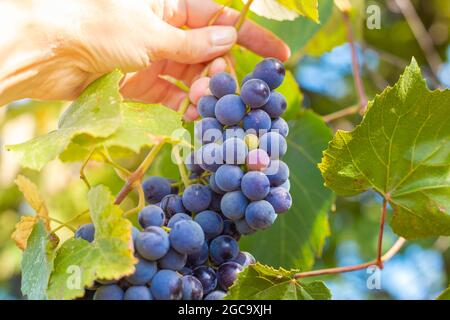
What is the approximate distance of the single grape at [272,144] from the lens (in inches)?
37.0

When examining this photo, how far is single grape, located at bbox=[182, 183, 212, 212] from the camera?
3.05ft

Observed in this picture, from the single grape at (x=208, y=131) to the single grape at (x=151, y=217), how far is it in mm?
161

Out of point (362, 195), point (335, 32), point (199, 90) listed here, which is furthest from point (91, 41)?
point (362, 195)

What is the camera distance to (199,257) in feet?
2.94

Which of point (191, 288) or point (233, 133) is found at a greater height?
point (233, 133)

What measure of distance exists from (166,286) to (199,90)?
426mm

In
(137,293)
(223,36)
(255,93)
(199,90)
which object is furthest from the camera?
(223,36)

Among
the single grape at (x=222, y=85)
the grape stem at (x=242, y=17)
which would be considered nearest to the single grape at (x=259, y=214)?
the single grape at (x=222, y=85)

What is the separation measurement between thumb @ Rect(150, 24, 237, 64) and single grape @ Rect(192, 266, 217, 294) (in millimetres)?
417

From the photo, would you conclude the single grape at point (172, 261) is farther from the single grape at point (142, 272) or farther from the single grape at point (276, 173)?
the single grape at point (276, 173)

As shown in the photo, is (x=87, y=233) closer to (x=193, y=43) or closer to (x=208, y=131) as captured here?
(x=208, y=131)

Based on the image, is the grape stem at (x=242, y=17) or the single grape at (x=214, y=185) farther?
the grape stem at (x=242, y=17)
